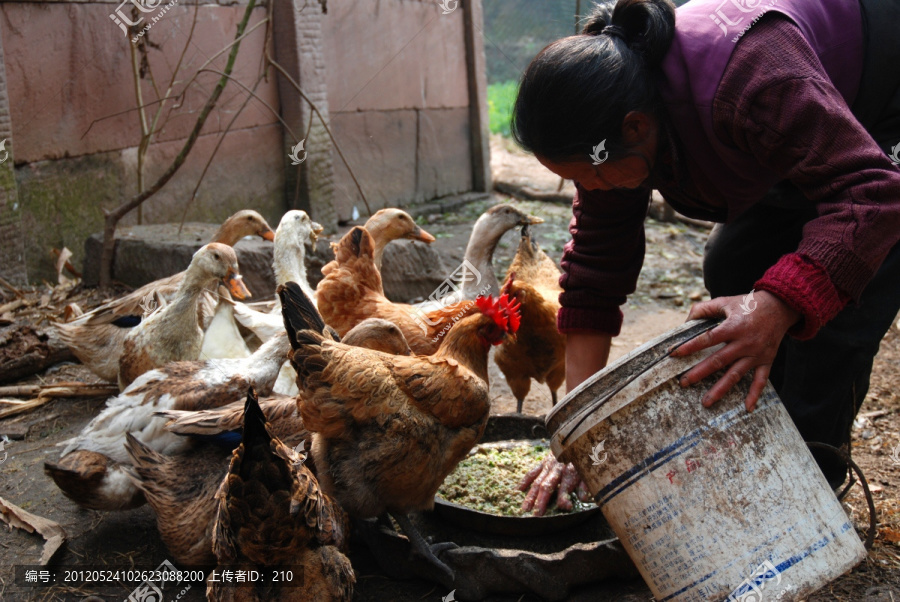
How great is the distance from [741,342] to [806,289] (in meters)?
0.19

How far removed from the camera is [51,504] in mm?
3146

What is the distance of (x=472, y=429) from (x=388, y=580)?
636 millimetres

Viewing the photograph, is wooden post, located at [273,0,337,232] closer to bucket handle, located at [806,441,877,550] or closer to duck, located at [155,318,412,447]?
duck, located at [155,318,412,447]

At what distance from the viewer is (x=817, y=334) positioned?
235 cm

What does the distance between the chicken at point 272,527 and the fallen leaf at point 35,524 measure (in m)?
0.89

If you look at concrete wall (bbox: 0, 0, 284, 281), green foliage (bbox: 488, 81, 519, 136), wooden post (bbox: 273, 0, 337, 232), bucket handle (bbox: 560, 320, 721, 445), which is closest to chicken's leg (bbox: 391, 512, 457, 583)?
bucket handle (bbox: 560, 320, 721, 445)

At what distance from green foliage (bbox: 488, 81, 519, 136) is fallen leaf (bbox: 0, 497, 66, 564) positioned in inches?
456

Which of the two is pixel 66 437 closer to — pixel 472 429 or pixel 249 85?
pixel 472 429

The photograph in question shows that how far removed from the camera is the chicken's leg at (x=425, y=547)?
248 cm

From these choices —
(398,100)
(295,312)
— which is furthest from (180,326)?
(398,100)

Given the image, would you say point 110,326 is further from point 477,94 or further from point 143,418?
point 477,94

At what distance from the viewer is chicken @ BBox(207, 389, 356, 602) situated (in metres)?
2.14

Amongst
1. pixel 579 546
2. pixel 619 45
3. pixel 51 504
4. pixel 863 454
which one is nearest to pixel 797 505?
pixel 579 546
